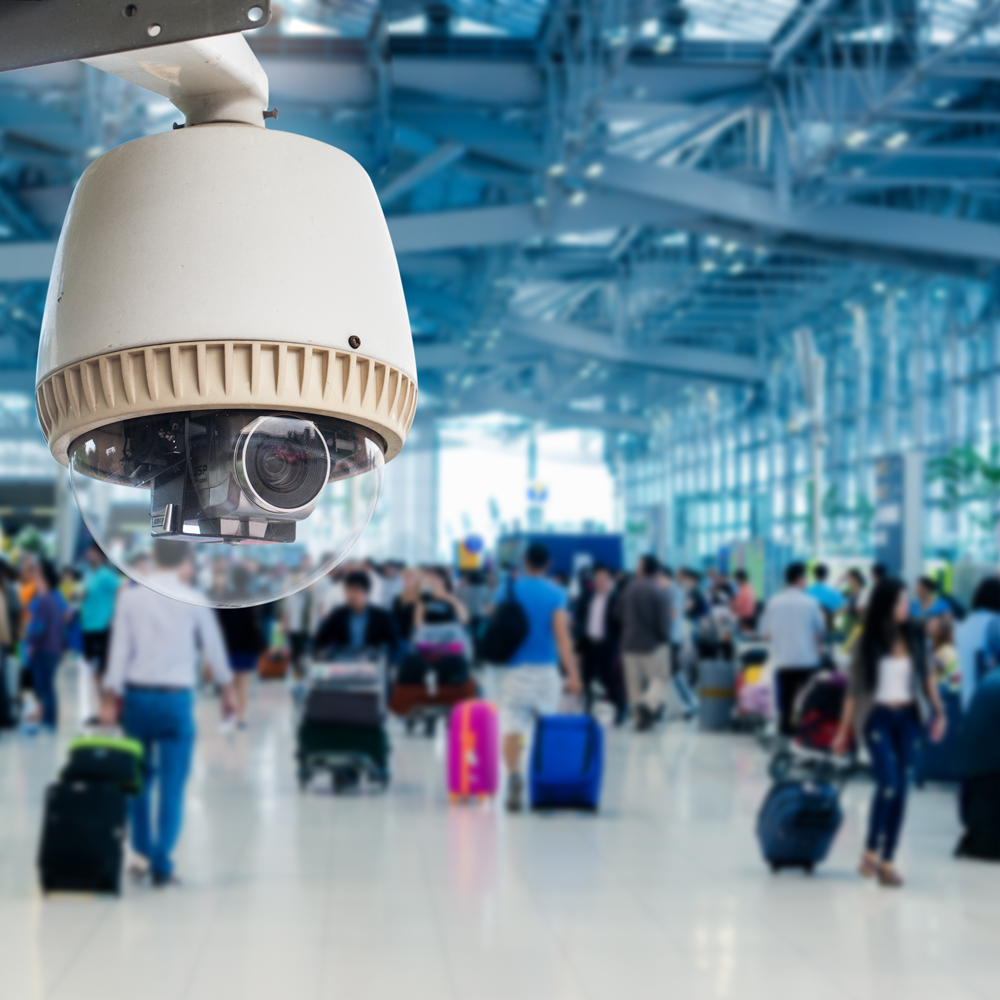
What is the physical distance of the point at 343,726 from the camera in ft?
32.1

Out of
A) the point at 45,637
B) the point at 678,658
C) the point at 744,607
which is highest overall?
the point at 744,607

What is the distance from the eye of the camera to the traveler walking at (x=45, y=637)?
12.7m

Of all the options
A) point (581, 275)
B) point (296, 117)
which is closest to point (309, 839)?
point (296, 117)

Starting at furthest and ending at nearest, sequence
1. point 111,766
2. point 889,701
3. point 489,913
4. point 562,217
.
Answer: point 562,217
point 889,701
point 111,766
point 489,913

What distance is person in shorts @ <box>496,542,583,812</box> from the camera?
9.33 m

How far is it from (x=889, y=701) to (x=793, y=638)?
526cm

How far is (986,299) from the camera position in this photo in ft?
82.8

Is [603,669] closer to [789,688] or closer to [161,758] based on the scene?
[789,688]

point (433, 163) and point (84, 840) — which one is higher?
point (433, 163)

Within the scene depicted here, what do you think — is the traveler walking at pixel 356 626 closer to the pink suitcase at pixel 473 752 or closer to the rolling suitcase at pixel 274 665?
the pink suitcase at pixel 473 752

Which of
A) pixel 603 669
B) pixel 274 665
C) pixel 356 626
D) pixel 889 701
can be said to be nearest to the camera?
pixel 889 701

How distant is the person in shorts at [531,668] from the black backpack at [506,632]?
48 millimetres

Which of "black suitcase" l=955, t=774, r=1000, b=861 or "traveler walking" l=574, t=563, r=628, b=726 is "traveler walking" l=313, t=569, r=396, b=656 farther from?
"traveler walking" l=574, t=563, r=628, b=726

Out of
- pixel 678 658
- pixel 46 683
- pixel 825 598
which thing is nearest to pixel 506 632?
pixel 46 683
